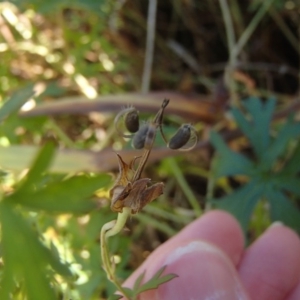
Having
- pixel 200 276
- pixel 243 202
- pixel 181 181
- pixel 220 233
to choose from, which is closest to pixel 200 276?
pixel 200 276

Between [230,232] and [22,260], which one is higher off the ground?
[22,260]

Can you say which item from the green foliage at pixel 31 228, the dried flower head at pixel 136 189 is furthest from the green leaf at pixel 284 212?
the dried flower head at pixel 136 189

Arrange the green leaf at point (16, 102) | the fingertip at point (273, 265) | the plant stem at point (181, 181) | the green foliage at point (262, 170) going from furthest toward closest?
the plant stem at point (181, 181) < the green foliage at point (262, 170) < the fingertip at point (273, 265) < the green leaf at point (16, 102)

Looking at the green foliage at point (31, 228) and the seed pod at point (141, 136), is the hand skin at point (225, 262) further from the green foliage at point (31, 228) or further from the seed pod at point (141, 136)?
the seed pod at point (141, 136)

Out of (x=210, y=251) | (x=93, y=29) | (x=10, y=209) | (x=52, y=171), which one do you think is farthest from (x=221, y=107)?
(x=10, y=209)

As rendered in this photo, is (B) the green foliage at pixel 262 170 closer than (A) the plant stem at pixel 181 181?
Yes

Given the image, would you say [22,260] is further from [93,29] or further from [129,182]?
[93,29]

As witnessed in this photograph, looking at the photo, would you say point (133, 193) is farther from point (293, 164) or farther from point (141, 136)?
point (293, 164)

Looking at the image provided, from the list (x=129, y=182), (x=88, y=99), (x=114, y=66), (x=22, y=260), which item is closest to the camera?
(x=129, y=182)
